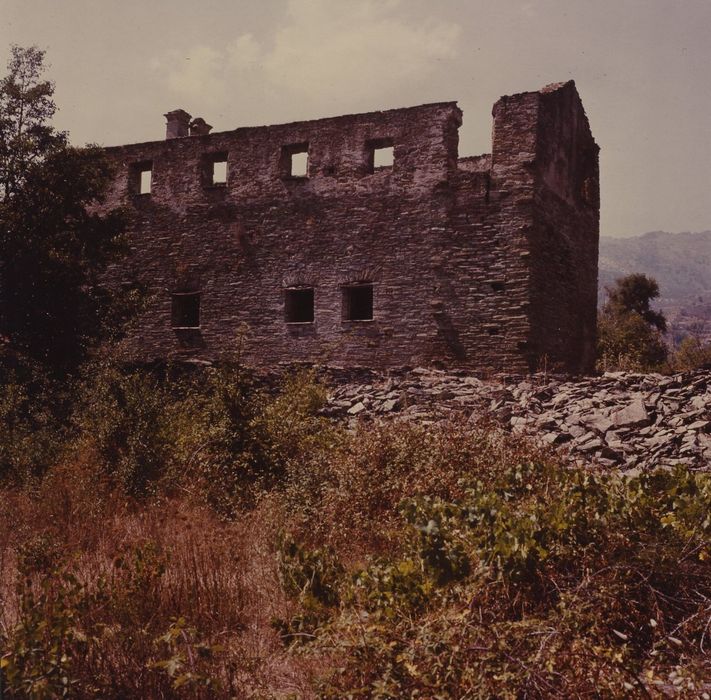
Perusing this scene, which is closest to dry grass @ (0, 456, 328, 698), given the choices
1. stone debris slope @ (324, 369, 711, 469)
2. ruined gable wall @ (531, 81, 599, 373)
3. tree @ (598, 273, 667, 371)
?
stone debris slope @ (324, 369, 711, 469)

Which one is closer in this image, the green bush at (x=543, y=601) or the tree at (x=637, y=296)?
the green bush at (x=543, y=601)

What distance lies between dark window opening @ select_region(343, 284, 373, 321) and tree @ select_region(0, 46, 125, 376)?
18.8 feet

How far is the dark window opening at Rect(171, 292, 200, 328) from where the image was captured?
18000 mm

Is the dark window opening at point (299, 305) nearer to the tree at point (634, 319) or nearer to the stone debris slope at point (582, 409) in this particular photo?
the stone debris slope at point (582, 409)

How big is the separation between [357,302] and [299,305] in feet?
4.92

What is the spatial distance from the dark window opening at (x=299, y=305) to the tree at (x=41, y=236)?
5063 mm

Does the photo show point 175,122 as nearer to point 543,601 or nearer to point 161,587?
point 161,587

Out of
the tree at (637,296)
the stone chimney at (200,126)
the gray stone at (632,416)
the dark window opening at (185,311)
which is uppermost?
the stone chimney at (200,126)

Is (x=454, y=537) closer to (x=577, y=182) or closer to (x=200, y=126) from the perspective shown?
(x=577, y=182)

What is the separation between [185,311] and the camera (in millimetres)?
18188

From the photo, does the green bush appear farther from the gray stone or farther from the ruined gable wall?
the ruined gable wall

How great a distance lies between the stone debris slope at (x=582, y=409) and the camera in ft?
26.8


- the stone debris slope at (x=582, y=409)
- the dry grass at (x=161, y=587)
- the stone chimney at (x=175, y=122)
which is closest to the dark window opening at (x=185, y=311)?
the stone chimney at (x=175, y=122)

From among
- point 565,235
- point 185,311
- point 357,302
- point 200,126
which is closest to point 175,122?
point 200,126
